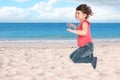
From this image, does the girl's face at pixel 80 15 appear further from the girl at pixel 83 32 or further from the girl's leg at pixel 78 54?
the girl's leg at pixel 78 54

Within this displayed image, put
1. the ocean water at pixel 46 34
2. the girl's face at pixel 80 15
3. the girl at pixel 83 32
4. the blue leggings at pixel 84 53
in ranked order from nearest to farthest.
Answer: the girl at pixel 83 32 → the girl's face at pixel 80 15 → the blue leggings at pixel 84 53 → the ocean water at pixel 46 34

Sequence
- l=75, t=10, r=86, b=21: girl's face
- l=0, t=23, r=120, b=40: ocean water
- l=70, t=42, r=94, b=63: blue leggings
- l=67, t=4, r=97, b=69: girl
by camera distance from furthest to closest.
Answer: l=0, t=23, r=120, b=40: ocean water → l=70, t=42, r=94, b=63: blue leggings → l=75, t=10, r=86, b=21: girl's face → l=67, t=4, r=97, b=69: girl

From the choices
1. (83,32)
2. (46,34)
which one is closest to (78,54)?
(83,32)

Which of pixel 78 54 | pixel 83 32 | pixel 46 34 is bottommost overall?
pixel 46 34

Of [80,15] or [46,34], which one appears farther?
[46,34]

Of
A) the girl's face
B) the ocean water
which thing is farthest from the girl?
the ocean water

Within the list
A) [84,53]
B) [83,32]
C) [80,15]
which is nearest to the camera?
[83,32]

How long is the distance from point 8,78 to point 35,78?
65cm

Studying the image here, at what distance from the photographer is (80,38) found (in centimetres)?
669

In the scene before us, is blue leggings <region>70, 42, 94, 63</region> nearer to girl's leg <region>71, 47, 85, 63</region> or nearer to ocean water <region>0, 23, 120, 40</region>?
girl's leg <region>71, 47, 85, 63</region>

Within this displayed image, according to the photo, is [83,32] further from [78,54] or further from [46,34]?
[46,34]

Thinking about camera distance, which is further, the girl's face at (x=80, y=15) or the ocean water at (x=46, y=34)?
the ocean water at (x=46, y=34)

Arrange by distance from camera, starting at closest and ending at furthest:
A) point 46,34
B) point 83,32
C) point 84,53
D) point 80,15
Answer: point 83,32, point 80,15, point 84,53, point 46,34

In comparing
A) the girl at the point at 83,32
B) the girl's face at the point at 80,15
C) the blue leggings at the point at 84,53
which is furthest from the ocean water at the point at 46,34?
the girl's face at the point at 80,15
